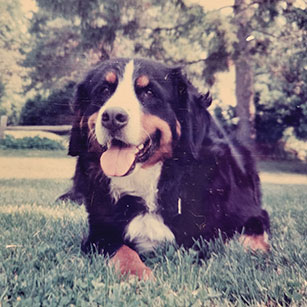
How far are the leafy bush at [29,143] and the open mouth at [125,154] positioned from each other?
1.60 feet

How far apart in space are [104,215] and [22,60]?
1.17m

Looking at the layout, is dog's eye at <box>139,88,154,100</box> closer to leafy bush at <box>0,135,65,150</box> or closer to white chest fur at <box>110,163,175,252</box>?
white chest fur at <box>110,163,175,252</box>

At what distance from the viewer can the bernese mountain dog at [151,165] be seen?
2.05 metres

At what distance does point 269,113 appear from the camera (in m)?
2.55

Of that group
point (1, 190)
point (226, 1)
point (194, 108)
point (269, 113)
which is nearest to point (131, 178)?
point (194, 108)

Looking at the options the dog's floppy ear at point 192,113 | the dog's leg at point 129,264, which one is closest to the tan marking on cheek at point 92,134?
the dog's floppy ear at point 192,113

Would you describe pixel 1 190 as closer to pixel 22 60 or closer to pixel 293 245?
pixel 22 60

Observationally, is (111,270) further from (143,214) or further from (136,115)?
(136,115)

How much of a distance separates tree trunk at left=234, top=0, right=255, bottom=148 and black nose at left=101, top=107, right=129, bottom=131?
0.92 metres

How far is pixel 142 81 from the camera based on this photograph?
2.10 m

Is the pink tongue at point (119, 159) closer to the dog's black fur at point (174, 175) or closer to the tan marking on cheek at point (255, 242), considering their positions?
the dog's black fur at point (174, 175)

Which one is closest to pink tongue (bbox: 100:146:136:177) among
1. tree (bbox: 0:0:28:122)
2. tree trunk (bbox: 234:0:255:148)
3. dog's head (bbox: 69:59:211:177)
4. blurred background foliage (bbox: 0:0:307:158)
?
dog's head (bbox: 69:59:211:177)

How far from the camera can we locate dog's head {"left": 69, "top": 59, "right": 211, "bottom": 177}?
198cm

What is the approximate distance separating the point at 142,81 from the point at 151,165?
48 centimetres
